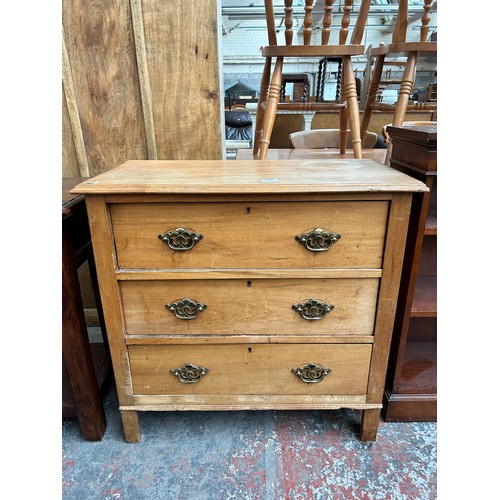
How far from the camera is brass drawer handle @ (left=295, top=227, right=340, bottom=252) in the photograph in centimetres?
100

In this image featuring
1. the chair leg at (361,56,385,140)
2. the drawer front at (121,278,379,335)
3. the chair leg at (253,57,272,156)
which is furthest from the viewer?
the chair leg at (361,56,385,140)

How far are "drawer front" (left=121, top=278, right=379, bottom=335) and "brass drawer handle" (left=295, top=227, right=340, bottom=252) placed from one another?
0.11m

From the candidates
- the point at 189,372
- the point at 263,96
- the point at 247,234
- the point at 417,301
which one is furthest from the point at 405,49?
the point at 189,372

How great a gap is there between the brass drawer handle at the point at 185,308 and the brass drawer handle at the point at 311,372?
15.3 inches

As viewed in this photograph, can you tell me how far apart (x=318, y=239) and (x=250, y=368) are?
506 mm

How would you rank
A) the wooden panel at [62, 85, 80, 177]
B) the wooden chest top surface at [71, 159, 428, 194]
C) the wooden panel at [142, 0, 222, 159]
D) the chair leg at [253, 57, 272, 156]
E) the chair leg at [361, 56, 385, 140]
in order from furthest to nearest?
the chair leg at [361, 56, 385, 140] → the chair leg at [253, 57, 272, 156] → the wooden panel at [62, 85, 80, 177] → the wooden panel at [142, 0, 222, 159] → the wooden chest top surface at [71, 159, 428, 194]

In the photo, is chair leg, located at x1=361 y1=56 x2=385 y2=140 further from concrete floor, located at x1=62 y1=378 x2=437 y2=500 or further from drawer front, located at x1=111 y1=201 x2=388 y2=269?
concrete floor, located at x1=62 y1=378 x2=437 y2=500

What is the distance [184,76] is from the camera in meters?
1.50

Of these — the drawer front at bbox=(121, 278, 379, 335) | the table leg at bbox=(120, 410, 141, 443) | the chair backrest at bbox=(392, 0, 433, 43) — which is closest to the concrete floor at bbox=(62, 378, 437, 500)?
the table leg at bbox=(120, 410, 141, 443)

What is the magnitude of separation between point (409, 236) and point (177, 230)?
0.75m

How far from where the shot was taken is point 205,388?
122 cm

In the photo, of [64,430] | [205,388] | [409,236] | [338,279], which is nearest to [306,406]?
[205,388]

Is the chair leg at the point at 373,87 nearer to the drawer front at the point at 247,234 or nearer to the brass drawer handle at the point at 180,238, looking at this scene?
the drawer front at the point at 247,234

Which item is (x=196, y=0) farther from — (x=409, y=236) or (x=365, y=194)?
(x=409, y=236)
